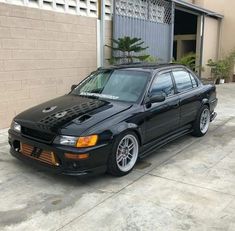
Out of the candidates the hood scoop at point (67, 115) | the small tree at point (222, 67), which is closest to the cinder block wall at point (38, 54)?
the hood scoop at point (67, 115)

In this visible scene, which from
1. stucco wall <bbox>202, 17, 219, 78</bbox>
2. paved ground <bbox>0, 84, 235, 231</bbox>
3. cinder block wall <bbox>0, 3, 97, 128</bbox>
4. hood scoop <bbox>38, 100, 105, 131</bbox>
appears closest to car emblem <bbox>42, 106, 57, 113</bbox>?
hood scoop <bbox>38, 100, 105, 131</bbox>

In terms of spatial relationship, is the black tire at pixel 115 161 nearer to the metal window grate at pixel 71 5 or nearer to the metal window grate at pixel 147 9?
the metal window grate at pixel 71 5

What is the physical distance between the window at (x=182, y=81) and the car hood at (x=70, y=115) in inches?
55.2

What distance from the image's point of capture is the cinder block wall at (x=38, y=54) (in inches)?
268

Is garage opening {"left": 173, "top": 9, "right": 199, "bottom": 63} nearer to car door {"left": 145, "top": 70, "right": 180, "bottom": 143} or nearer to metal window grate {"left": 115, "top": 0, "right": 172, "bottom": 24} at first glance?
metal window grate {"left": 115, "top": 0, "right": 172, "bottom": 24}

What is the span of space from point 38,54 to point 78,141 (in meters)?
4.03

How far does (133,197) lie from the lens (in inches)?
153

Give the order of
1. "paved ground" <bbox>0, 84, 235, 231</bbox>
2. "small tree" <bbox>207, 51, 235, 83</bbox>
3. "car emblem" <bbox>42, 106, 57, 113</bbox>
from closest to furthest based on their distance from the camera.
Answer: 1. "paved ground" <bbox>0, 84, 235, 231</bbox>
2. "car emblem" <bbox>42, 106, 57, 113</bbox>
3. "small tree" <bbox>207, 51, 235, 83</bbox>

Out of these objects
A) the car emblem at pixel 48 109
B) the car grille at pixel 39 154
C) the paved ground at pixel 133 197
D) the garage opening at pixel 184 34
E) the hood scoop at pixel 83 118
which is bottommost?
the paved ground at pixel 133 197

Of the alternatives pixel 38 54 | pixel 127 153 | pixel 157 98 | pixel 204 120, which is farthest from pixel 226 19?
pixel 127 153

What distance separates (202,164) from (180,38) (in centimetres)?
1317

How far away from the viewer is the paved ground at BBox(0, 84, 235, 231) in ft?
11.0

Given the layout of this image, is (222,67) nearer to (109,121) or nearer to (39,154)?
(109,121)

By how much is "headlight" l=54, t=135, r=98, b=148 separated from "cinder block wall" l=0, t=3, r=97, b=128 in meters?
3.32
